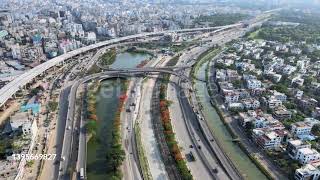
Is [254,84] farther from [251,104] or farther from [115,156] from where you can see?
[115,156]

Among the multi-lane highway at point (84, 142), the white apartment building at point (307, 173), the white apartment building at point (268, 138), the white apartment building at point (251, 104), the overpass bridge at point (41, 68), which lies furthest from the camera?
the overpass bridge at point (41, 68)

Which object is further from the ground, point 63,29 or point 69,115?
point 63,29

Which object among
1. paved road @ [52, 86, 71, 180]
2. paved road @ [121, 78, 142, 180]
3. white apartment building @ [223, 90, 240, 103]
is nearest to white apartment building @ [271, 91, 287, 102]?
white apartment building @ [223, 90, 240, 103]

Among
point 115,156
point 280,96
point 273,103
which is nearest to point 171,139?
point 115,156

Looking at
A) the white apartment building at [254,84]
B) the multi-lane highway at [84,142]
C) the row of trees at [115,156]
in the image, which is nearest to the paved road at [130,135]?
the row of trees at [115,156]

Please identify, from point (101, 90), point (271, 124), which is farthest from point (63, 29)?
point (271, 124)

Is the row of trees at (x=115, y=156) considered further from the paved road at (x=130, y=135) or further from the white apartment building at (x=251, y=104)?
the white apartment building at (x=251, y=104)

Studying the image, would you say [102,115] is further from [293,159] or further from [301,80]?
[301,80]
